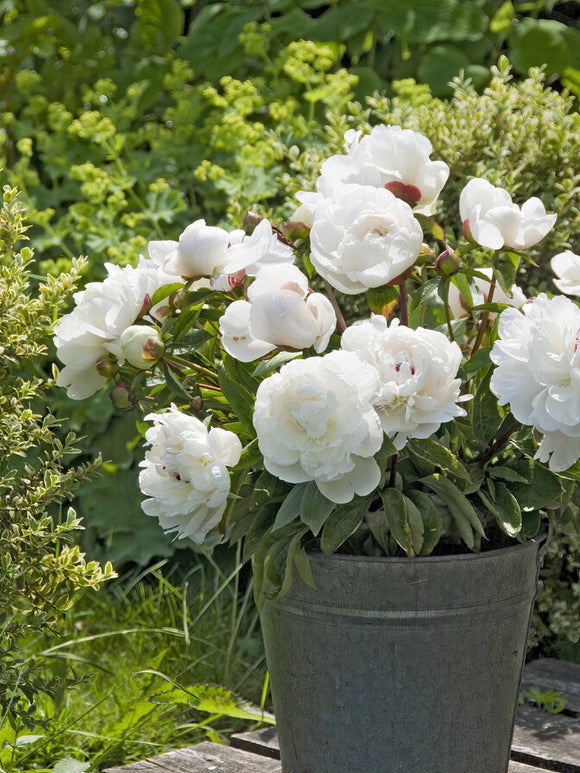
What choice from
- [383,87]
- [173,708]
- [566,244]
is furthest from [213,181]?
[173,708]

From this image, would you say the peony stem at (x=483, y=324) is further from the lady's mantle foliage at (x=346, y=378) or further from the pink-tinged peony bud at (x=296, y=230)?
the pink-tinged peony bud at (x=296, y=230)

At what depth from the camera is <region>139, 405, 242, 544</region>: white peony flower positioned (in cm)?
100

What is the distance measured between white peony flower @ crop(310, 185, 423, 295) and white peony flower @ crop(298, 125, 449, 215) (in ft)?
0.24

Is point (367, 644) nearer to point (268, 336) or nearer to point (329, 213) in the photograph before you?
point (268, 336)

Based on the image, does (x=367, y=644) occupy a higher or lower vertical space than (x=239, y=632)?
higher

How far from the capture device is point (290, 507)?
1016mm

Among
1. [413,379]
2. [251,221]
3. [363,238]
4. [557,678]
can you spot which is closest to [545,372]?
[413,379]

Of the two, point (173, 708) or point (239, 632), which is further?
point (239, 632)

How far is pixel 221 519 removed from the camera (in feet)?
3.66

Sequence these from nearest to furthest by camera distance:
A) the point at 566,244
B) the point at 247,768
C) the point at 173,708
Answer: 1. the point at 247,768
2. the point at 173,708
3. the point at 566,244

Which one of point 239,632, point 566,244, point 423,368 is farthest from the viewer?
point 239,632

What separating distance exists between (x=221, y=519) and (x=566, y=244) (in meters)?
1.06

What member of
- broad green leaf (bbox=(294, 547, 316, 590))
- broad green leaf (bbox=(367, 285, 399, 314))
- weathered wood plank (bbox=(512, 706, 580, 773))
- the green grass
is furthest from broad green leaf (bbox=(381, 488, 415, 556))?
weathered wood plank (bbox=(512, 706, 580, 773))

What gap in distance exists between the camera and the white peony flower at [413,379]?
94 centimetres
